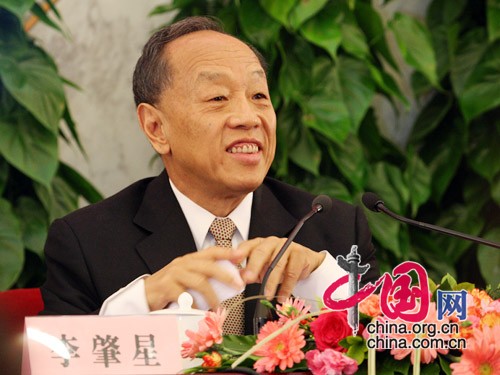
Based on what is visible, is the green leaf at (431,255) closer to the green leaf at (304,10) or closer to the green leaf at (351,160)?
the green leaf at (351,160)

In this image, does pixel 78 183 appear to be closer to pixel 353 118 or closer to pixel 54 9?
pixel 54 9

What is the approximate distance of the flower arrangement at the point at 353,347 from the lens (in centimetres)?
115

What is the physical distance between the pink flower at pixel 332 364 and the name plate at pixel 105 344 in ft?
0.57

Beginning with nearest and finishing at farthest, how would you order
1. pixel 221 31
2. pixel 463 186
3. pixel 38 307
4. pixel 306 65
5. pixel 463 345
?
pixel 463 345 < pixel 38 307 < pixel 221 31 < pixel 306 65 < pixel 463 186

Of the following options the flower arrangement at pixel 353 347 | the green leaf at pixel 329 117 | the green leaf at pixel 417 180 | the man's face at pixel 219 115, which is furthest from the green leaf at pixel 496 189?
the flower arrangement at pixel 353 347

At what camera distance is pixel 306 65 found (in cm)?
317

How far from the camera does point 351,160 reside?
3.19 meters

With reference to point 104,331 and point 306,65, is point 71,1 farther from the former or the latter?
point 104,331

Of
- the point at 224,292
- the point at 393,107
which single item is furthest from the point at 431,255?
the point at 224,292

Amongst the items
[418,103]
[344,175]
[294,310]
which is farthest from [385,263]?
[294,310]

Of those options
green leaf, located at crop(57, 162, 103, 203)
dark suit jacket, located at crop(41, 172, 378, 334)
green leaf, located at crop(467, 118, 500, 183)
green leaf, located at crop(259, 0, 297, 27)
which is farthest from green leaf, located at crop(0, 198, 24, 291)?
green leaf, located at crop(467, 118, 500, 183)

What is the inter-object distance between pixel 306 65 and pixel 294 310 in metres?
2.00

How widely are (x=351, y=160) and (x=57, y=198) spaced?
3.27 feet

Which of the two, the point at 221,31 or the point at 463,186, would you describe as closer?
the point at 221,31
